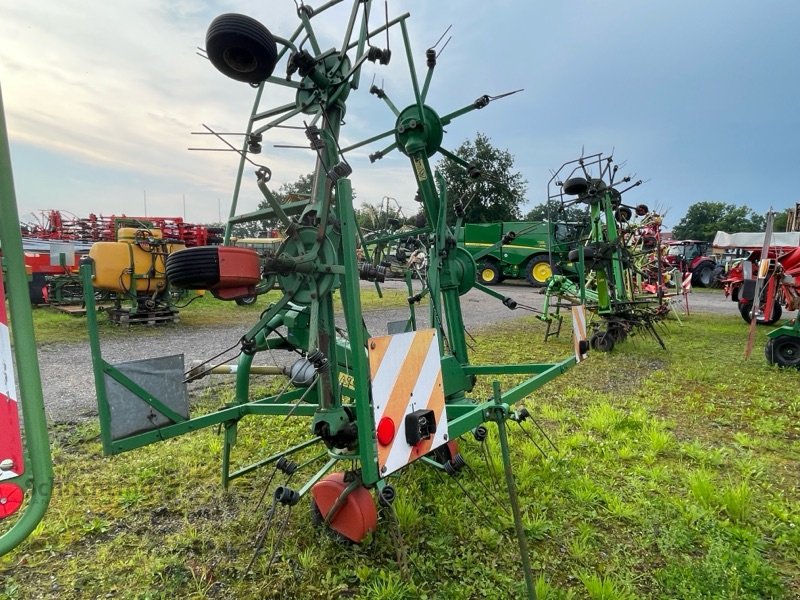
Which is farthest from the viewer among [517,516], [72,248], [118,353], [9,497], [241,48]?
[72,248]

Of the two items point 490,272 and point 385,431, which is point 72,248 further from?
point 490,272

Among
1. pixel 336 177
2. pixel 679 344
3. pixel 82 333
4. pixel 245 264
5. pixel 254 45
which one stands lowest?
pixel 679 344

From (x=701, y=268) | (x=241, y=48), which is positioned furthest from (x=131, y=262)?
(x=701, y=268)

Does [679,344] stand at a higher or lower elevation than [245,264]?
lower

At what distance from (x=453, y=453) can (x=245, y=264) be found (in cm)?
188

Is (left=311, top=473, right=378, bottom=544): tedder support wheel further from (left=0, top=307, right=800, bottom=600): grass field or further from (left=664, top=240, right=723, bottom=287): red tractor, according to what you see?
(left=664, top=240, right=723, bottom=287): red tractor

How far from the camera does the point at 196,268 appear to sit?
5.73ft

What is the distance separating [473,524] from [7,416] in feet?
7.27

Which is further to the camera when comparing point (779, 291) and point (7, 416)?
point (779, 291)

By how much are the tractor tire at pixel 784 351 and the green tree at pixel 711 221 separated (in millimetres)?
53811

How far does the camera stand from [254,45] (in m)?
1.96

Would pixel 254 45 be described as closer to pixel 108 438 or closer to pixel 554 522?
pixel 108 438

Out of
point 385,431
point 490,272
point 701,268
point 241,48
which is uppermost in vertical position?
point 241,48

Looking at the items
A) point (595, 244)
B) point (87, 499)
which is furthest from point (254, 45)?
point (595, 244)
